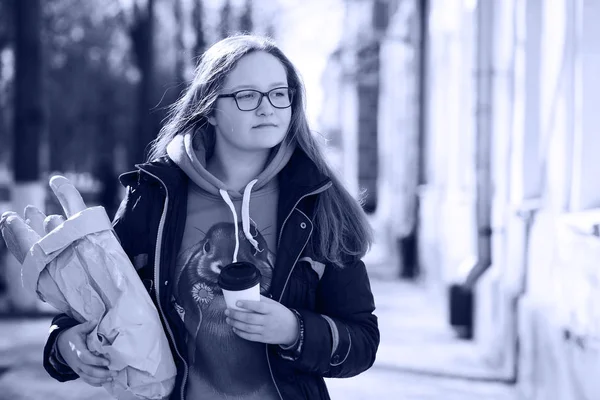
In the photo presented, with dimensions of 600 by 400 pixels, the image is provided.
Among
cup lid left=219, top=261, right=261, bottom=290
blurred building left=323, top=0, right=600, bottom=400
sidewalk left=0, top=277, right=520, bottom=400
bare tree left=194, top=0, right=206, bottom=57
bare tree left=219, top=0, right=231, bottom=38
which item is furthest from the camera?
bare tree left=219, top=0, right=231, bottom=38

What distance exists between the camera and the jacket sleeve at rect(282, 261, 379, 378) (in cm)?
229

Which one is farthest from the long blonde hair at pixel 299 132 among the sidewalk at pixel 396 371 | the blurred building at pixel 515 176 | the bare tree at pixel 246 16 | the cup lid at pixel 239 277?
the bare tree at pixel 246 16

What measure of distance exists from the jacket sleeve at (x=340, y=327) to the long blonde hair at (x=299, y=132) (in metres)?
0.05

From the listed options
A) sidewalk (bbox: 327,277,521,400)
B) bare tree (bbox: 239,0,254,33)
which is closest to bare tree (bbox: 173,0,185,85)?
bare tree (bbox: 239,0,254,33)

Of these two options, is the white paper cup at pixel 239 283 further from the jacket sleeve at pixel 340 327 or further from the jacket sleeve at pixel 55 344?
the jacket sleeve at pixel 55 344

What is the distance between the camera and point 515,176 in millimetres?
7172

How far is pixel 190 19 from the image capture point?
22.9 metres

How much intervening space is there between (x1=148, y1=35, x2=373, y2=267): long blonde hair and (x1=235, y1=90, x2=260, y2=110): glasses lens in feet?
0.28

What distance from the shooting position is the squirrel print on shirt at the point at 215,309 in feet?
7.64

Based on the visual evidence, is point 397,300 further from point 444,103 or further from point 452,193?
point 444,103

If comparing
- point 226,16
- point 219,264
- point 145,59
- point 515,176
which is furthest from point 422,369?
point 226,16

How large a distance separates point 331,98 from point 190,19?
1769cm

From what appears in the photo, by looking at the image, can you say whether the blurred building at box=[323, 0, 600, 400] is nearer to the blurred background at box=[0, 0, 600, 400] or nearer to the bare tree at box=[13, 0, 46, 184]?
the blurred background at box=[0, 0, 600, 400]

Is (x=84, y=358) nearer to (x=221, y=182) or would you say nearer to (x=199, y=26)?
(x=221, y=182)
